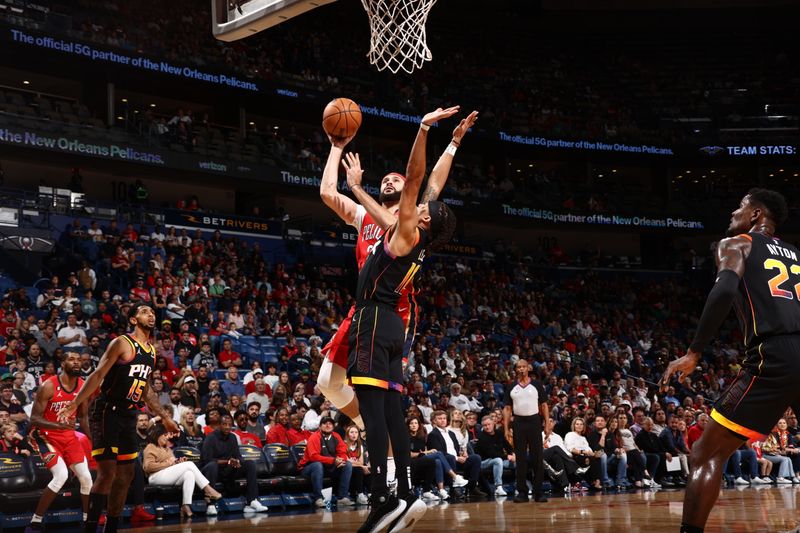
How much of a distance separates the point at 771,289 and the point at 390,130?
24.6 m

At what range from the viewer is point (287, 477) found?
430 inches

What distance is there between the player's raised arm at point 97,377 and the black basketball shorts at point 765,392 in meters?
4.20

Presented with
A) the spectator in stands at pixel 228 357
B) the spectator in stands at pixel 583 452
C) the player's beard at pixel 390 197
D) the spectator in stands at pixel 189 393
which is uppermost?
the player's beard at pixel 390 197

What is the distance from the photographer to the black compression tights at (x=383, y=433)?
5074 millimetres

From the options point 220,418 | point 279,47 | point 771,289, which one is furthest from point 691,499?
point 279,47

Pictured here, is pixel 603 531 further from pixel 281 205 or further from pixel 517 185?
pixel 517 185

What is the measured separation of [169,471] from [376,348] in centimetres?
537

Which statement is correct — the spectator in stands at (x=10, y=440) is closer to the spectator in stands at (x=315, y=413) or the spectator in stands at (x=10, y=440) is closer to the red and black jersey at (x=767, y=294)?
the spectator in stands at (x=315, y=413)

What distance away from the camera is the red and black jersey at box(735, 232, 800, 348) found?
4.52 m

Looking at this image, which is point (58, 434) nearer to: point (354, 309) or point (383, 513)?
point (354, 309)

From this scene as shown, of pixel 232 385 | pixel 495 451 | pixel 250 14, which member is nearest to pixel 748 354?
pixel 250 14

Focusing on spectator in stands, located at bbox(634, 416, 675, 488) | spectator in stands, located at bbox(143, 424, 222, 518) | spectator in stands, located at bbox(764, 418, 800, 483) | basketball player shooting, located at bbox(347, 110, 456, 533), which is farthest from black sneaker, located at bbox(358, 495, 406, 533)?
spectator in stands, located at bbox(764, 418, 800, 483)

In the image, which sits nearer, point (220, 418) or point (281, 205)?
point (220, 418)

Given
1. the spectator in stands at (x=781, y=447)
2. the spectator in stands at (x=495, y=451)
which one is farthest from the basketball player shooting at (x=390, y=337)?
the spectator in stands at (x=781, y=447)
